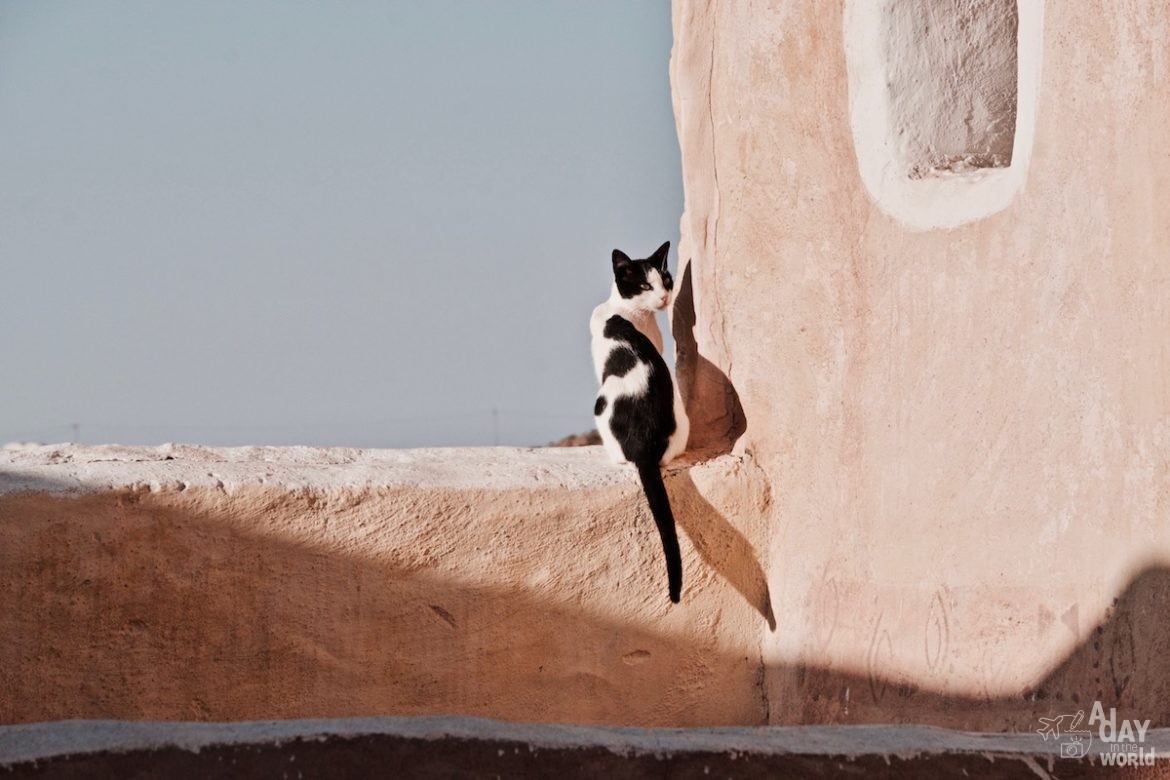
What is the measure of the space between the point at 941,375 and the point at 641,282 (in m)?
1.71

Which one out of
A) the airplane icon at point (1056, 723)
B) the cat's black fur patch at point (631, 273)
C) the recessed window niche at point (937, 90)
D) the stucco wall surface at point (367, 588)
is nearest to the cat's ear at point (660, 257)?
the cat's black fur patch at point (631, 273)

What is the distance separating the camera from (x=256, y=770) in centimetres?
237

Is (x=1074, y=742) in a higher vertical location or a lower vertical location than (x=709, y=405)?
lower

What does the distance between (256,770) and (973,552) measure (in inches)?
100

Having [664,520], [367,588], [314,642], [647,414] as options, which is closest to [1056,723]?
[664,520]

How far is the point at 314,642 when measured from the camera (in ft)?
16.4

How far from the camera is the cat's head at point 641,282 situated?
19.0ft

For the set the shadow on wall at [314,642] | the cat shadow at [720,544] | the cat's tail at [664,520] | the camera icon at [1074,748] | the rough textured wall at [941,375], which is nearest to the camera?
the camera icon at [1074,748]

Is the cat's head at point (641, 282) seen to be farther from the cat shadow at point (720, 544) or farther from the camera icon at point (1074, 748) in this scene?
the camera icon at point (1074, 748)

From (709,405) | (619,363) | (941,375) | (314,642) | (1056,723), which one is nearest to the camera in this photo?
(1056,723)

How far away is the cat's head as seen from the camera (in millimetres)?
5781

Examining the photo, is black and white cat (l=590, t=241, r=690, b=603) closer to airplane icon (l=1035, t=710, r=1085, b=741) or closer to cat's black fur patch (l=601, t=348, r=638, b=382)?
cat's black fur patch (l=601, t=348, r=638, b=382)

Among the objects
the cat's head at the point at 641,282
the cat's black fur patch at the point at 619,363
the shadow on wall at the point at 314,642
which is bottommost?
the shadow on wall at the point at 314,642

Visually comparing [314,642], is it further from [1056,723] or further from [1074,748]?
[1074,748]
